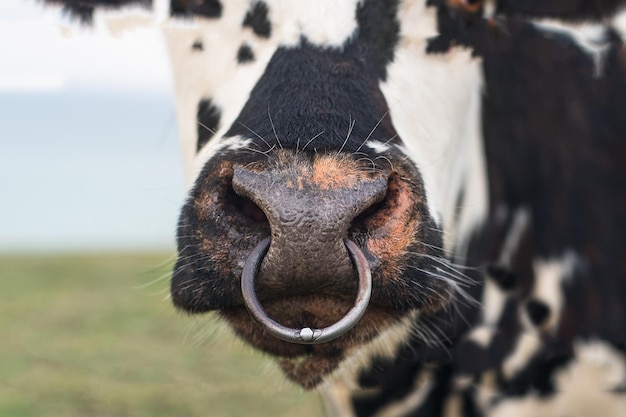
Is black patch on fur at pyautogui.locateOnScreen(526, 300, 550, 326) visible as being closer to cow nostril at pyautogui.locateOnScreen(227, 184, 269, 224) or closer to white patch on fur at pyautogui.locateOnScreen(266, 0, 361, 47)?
white patch on fur at pyautogui.locateOnScreen(266, 0, 361, 47)

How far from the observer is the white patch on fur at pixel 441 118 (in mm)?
2107

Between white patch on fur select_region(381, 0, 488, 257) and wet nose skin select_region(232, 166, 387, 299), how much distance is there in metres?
0.35

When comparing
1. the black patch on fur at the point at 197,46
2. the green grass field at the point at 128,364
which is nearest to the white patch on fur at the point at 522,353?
the green grass field at the point at 128,364

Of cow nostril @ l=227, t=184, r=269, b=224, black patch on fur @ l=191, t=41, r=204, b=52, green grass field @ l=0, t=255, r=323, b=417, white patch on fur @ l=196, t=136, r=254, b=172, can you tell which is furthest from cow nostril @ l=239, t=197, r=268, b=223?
black patch on fur @ l=191, t=41, r=204, b=52

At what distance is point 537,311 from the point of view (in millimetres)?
2498

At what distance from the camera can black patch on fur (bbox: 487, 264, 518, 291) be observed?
2.52 meters

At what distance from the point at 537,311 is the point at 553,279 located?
10 centimetres

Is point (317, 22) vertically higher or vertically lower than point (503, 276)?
higher

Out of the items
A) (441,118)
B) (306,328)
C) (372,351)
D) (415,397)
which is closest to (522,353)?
(415,397)

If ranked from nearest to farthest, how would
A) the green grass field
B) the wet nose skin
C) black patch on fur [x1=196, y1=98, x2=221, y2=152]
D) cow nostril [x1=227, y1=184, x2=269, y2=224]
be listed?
the wet nose skin < cow nostril [x1=227, y1=184, x2=269, y2=224] < black patch on fur [x1=196, y1=98, x2=221, y2=152] < the green grass field

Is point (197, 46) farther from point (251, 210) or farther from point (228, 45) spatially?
point (251, 210)

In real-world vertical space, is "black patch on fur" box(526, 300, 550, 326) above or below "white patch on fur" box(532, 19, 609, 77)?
below

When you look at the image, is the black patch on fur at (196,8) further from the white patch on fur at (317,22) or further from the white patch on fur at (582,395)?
the white patch on fur at (582,395)

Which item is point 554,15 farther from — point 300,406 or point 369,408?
point 300,406
